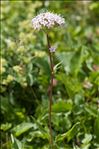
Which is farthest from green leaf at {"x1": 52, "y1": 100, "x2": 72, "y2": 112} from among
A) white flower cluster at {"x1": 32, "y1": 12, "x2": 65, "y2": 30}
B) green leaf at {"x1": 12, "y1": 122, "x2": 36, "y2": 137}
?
white flower cluster at {"x1": 32, "y1": 12, "x2": 65, "y2": 30}

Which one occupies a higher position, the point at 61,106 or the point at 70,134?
the point at 61,106

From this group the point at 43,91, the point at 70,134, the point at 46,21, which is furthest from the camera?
the point at 43,91

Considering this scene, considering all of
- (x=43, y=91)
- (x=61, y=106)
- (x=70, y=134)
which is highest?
(x=43, y=91)

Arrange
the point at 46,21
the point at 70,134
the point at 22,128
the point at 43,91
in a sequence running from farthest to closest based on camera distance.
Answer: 1. the point at 43,91
2. the point at 22,128
3. the point at 70,134
4. the point at 46,21

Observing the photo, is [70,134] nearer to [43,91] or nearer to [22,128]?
[22,128]

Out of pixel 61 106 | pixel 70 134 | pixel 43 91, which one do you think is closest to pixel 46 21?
pixel 70 134
